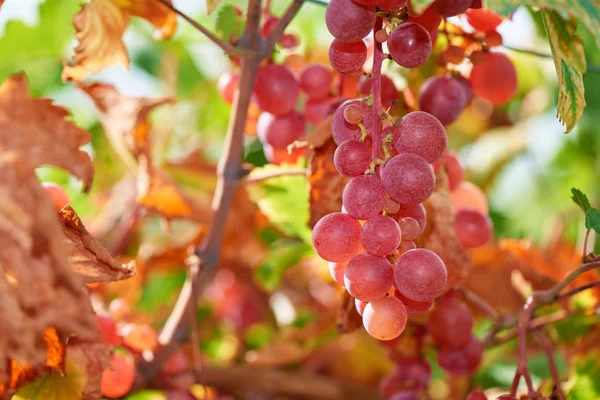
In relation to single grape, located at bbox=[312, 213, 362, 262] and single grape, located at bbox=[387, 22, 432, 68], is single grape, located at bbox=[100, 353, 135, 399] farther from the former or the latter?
single grape, located at bbox=[387, 22, 432, 68]

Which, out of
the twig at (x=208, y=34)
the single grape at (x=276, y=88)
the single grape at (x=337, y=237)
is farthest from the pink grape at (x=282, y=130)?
the single grape at (x=337, y=237)

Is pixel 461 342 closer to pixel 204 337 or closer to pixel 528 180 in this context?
pixel 204 337

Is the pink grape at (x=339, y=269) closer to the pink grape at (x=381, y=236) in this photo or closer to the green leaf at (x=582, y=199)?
the pink grape at (x=381, y=236)

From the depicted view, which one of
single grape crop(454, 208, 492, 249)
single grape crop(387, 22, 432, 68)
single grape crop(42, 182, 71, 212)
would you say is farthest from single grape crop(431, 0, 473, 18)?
single grape crop(42, 182, 71, 212)

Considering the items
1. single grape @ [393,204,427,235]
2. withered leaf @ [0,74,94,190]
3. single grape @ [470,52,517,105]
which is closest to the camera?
withered leaf @ [0,74,94,190]

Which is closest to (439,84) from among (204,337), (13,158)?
(13,158)

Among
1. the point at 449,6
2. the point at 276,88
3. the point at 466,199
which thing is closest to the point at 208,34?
the point at 276,88
